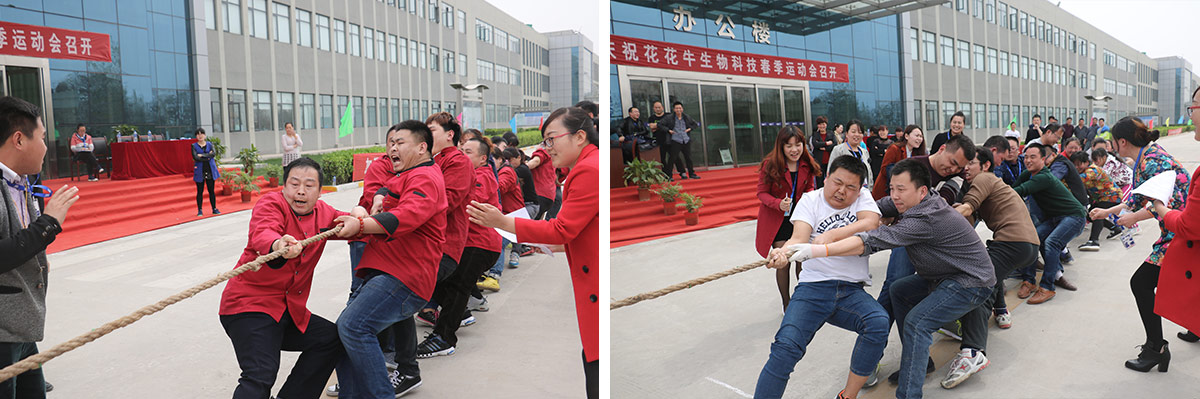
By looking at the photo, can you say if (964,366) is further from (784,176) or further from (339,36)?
(339,36)

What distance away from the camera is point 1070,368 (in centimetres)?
244

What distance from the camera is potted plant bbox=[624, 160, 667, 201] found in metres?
4.59

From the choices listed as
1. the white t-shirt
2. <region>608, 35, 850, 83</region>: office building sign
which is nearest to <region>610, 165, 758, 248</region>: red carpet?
<region>608, 35, 850, 83</region>: office building sign

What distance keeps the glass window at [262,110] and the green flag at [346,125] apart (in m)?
0.66

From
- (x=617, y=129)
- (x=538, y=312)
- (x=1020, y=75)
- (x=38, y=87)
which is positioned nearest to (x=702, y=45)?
(x=617, y=129)

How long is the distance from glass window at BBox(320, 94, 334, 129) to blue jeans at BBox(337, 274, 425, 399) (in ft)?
12.8

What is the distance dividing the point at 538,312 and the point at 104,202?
7.62 feet

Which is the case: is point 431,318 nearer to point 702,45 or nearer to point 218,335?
point 218,335

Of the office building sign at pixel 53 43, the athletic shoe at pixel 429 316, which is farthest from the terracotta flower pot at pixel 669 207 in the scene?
the office building sign at pixel 53 43

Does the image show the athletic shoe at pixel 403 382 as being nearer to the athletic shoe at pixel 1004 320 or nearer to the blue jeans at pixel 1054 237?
the athletic shoe at pixel 1004 320

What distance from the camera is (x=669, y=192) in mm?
4840

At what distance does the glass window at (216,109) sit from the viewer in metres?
4.52

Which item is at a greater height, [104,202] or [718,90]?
[718,90]

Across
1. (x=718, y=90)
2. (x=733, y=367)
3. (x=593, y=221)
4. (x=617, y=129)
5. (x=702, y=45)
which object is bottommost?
(x=733, y=367)
